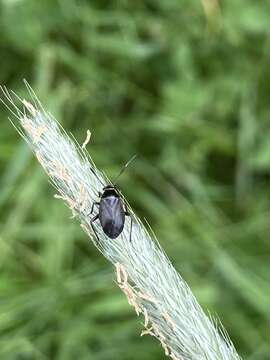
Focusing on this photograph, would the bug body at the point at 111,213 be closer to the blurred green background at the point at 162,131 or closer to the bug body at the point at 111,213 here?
the bug body at the point at 111,213

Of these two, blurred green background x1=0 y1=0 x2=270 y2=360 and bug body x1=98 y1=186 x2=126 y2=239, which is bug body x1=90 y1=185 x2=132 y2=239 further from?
blurred green background x1=0 y1=0 x2=270 y2=360

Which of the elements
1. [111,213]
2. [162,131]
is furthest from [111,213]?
[162,131]

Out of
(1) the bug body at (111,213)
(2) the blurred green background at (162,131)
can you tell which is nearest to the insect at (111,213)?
(1) the bug body at (111,213)

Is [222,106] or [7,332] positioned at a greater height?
[222,106]

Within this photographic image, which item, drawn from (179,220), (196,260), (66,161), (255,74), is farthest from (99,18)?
(66,161)

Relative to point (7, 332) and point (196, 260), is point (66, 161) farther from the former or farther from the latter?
point (196, 260)

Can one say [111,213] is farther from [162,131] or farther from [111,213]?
[162,131]
